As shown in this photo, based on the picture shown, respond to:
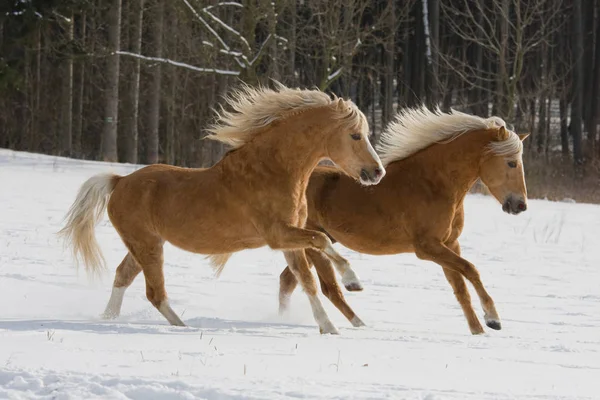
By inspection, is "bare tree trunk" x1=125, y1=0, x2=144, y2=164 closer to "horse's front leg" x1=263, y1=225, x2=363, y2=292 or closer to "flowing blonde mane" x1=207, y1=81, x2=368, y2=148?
"flowing blonde mane" x1=207, y1=81, x2=368, y2=148

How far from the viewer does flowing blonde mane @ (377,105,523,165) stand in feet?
24.9

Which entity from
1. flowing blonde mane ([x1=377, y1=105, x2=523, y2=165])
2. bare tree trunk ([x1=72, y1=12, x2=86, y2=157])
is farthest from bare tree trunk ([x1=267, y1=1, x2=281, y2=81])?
bare tree trunk ([x1=72, y1=12, x2=86, y2=157])

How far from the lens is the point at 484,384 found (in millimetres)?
4789

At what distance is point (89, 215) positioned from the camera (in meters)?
7.84

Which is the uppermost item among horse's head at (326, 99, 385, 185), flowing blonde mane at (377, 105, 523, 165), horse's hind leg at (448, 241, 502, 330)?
horse's head at (326, 99, 385, 185)

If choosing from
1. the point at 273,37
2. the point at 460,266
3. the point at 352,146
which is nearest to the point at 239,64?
the point at 273,37

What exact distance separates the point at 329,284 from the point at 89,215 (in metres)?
2.01

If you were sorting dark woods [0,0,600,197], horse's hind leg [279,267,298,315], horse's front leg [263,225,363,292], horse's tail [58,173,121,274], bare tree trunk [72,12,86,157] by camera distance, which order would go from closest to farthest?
1. horse's front leg [263,225,363,292]
2. horse's tail [58,173,121,274]
3. horse's hind leg [279,267,298,315]
4. dark woods [0,0,600,197]
5. bare tree trunk [72,12,86,157]

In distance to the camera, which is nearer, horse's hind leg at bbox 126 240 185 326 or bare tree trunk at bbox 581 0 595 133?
horse's hind leg at bbox 126 240 185 326

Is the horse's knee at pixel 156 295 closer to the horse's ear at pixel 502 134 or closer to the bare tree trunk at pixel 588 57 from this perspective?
the horse's ear at pixel 502 134

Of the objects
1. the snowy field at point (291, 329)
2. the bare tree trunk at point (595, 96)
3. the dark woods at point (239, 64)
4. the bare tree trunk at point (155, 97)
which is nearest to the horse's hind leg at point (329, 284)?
the snowy field at point (291, 329)

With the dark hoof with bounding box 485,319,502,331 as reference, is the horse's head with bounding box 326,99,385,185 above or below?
above

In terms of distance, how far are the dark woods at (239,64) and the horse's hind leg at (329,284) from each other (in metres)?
8.66

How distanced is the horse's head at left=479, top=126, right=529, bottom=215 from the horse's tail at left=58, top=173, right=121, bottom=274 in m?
2.97
